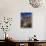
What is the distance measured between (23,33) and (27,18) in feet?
1.34

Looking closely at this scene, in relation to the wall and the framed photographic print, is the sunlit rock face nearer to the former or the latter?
the wall

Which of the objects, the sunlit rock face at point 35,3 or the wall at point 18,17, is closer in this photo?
the wall at point 18,17

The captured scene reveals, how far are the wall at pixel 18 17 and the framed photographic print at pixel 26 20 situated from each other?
79 mm

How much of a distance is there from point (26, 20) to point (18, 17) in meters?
0.23

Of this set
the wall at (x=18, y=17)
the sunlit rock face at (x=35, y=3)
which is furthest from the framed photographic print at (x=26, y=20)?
the sunlit rock face at (x=35, y=3)

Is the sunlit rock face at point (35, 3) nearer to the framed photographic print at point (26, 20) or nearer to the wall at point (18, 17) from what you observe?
the wall at point (18, 17)

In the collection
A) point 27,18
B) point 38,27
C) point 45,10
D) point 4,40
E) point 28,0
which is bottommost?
point 4,40

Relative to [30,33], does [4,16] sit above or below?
above

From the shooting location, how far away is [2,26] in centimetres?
329

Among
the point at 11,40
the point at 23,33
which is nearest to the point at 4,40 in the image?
the point at 11,40

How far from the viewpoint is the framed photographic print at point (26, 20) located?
3.33 meters

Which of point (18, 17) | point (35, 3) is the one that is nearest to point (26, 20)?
point (18, 17)

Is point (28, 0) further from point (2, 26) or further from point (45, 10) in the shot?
point (2, 26)

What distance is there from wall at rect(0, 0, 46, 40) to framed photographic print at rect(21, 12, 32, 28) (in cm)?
8
